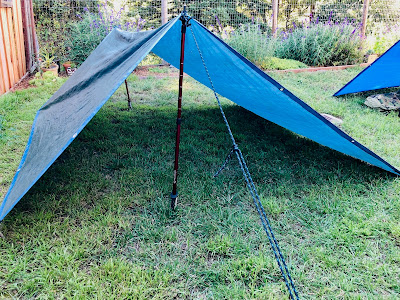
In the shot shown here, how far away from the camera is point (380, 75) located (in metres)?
4.09

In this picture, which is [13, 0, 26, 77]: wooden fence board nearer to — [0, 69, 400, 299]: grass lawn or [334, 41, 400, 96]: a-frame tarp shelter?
[0, 69, 400, 299]: grass lawn

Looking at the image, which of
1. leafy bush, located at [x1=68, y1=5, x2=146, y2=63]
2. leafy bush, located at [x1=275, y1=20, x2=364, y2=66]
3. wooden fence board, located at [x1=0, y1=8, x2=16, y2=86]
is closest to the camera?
wooden fence board, located at [x1=0, y1=8, x2=16, y2=86]

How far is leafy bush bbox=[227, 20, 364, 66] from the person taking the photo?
642cm

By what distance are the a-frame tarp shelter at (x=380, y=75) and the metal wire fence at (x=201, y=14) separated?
3.02 meters

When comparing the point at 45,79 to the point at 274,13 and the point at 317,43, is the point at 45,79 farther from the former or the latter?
the point at 317,43

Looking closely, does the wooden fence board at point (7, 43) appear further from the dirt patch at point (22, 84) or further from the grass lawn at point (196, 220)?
the grass lawn at point (196, 220)

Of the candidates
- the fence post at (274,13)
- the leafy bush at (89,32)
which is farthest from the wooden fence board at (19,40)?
the fence post at (274,13)

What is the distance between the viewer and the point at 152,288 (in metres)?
1.44

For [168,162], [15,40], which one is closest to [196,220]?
[168,162]

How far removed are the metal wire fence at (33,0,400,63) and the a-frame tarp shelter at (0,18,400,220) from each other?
391cm

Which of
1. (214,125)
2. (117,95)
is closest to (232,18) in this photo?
(117,95)

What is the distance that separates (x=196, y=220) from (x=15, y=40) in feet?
13.7

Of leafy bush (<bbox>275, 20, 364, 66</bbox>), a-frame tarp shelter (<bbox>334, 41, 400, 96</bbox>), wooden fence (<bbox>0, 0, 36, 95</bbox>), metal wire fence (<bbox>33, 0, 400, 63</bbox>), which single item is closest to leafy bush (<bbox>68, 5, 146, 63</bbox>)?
metal wire fence (<bbox>33, 0, 400, 63</bbox>)

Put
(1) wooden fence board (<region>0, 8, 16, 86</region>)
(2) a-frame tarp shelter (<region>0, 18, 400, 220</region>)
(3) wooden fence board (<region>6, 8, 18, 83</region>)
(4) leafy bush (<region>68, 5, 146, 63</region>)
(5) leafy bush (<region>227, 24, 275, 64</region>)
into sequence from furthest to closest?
(5) leafy bush (<region>227, 24, 275, 64</region>), (4) leafy bush (<region>68, 5, 146, 63</region>), (3) wooden fence board (<region>6, 8, 18, 83</region>), (1) wooden fence board (<region>0, 8, 16, 86</region>), (2) a-frame tarp shelter (<region>0, 18, 400, 220</region>)
